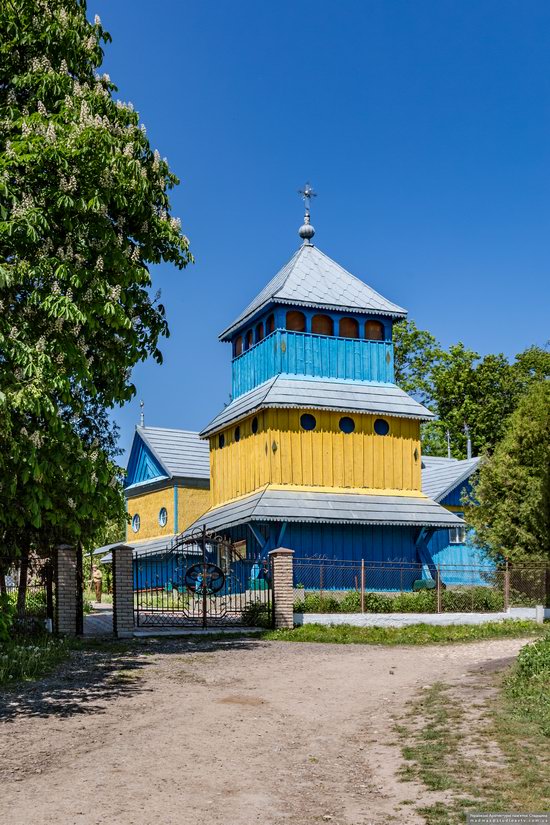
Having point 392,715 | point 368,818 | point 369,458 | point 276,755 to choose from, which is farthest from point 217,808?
point 369,458

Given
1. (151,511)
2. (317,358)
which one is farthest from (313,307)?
(151,511)

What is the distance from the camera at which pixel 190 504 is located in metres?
39.4

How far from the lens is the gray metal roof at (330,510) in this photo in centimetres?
2791

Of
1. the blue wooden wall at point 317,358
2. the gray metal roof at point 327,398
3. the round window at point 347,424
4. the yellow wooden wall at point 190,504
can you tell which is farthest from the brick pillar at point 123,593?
the yellow wooden wall at point 190,504

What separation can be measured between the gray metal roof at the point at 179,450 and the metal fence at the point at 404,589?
12.2m

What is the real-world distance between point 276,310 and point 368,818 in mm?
23992

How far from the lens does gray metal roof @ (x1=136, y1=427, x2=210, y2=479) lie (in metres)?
39.9

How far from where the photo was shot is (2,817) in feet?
25.2

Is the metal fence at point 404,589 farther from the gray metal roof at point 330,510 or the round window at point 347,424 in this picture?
the round window at point 347,424

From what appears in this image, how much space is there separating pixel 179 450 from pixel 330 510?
47.1ft

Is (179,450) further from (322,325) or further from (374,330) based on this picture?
(374,330)

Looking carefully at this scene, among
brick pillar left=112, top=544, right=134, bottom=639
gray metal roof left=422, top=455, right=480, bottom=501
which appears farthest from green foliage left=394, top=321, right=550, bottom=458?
brick pillar left=112, top=544, right=134, bottom=639

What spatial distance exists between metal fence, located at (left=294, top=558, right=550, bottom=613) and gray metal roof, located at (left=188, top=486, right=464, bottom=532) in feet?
4.63

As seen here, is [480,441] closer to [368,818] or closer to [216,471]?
[216,471]
